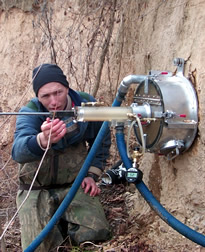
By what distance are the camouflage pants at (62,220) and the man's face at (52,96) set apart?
66 centimetres

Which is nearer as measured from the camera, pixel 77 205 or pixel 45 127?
pixel 45 127

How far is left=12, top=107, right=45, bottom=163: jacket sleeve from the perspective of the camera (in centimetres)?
190

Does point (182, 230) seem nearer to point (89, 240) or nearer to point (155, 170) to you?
point (155, 170)

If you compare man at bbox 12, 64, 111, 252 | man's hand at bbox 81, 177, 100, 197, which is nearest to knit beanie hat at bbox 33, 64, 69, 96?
man at bbox 12, 64, 111, 252

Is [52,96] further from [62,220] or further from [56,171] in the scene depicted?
[62,220]

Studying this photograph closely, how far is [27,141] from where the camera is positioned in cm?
192

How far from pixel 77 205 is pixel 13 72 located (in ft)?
13.3

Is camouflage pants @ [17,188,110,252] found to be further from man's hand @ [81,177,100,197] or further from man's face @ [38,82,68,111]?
man's face @ [38,82,68,111]

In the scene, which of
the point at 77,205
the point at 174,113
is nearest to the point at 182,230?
the point at 174,113

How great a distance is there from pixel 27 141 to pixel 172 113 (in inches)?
33.3

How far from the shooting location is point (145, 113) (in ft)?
5.55

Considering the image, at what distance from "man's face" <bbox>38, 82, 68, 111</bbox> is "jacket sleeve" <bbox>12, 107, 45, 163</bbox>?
0.41 ft

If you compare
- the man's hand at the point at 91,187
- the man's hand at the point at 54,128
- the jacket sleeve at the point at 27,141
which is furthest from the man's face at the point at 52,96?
the man's hand at the point at 91,187

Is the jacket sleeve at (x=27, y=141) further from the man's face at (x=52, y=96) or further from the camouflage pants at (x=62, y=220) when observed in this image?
the camouflage pants at (x=62, y=220)
